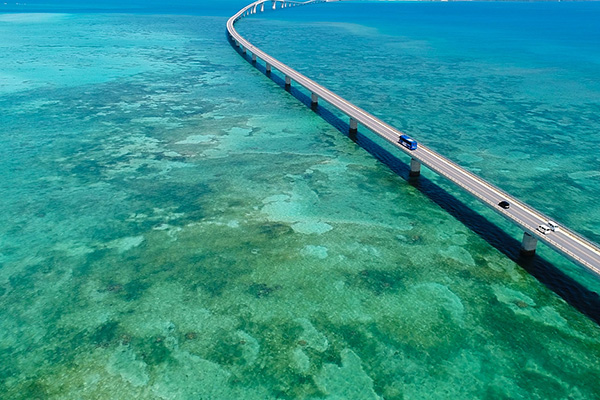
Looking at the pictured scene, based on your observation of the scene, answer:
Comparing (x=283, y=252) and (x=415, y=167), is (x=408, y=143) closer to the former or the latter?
(x=415, y=167)

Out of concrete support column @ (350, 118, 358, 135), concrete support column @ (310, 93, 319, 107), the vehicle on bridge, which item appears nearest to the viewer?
the vehicle on bridge

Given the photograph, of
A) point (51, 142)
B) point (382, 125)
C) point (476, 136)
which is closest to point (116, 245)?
point (51, 142)

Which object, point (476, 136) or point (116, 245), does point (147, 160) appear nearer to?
point (116, 245)

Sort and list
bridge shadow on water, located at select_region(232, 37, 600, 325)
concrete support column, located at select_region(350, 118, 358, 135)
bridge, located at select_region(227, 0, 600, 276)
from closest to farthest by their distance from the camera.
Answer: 1. bridge, located at select_region(227, 0, 600, 276)
2. bridge shadow on water, located at select_region(232, 37, 600, 325)
3. concrete support column, located at select_region(350, 118, 358, 135)

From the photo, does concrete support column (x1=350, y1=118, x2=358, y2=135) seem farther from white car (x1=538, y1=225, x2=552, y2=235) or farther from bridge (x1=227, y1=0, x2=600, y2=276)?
white car (x1=538, y1=225, x2=552, y2=235)

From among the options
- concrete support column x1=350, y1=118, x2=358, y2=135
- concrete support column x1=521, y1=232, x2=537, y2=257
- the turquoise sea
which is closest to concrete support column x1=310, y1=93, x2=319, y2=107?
the turquoise sea

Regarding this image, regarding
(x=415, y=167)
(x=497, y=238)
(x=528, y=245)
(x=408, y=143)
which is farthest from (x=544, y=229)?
(x=408, y=143)

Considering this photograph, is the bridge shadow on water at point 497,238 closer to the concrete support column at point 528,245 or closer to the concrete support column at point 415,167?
the concrete support column at point 528,245
